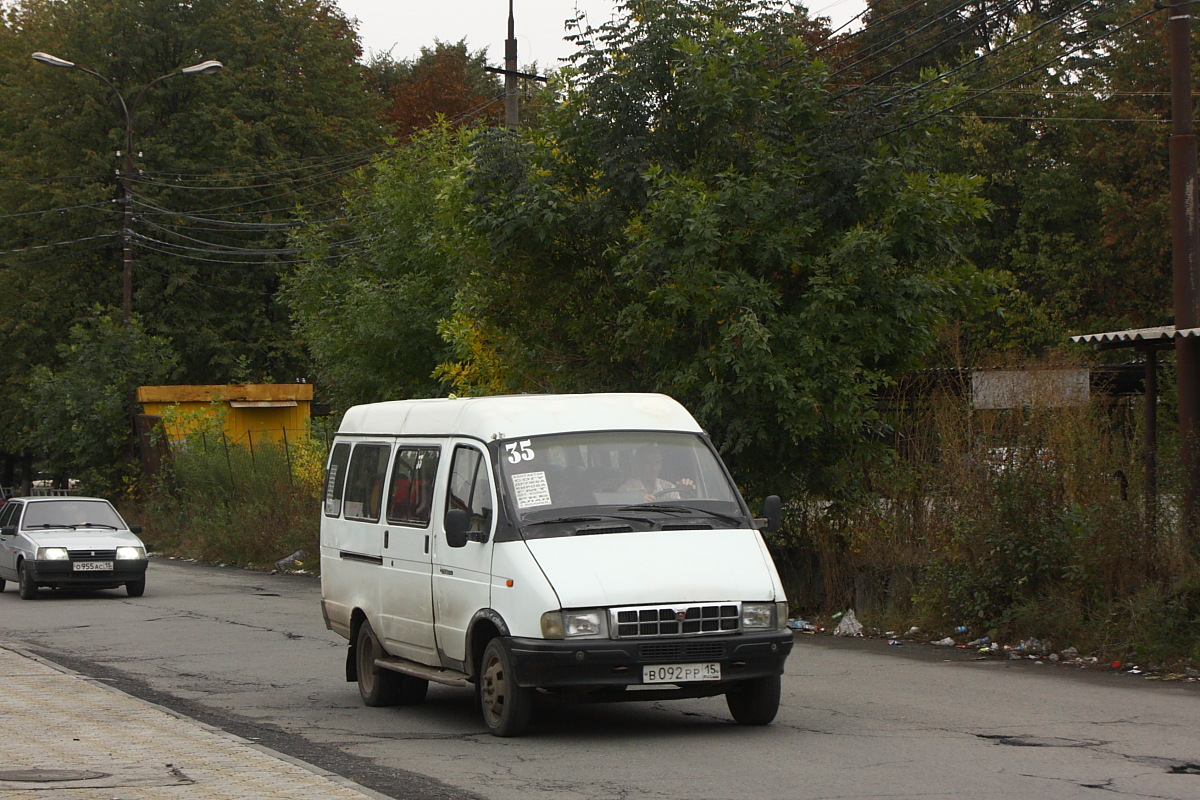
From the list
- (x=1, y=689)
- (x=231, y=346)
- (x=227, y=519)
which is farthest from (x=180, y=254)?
(x=1, y=689)

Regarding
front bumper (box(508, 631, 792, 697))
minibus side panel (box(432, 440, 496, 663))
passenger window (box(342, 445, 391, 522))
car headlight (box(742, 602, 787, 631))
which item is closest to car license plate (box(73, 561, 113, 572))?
passenger window (box(342, 445, 391, 522))

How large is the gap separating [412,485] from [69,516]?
14.8 metres

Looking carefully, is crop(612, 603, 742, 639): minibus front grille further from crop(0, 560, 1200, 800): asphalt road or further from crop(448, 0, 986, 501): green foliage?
crop(448, 0, 986, 501): green foliage

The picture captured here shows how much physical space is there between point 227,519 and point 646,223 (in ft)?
60.0

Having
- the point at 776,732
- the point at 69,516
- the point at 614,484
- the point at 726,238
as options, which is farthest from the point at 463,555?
the point at 69,516

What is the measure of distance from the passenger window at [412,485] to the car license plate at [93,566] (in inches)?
503

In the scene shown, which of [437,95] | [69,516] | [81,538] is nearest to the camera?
[81,538]

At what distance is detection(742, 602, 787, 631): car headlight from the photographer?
9.36 meters

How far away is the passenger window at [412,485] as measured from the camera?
10773 mm

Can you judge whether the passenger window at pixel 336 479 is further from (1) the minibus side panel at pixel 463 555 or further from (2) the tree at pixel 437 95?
(2) the tree at pixel 437 95

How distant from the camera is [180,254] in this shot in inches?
1946

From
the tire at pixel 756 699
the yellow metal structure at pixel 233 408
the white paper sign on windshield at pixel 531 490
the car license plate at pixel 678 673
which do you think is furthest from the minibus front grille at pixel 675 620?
the yellow metal structure at pixel 233 408

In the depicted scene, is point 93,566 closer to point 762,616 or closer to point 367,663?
point 367,663

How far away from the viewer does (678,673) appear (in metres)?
9.16
